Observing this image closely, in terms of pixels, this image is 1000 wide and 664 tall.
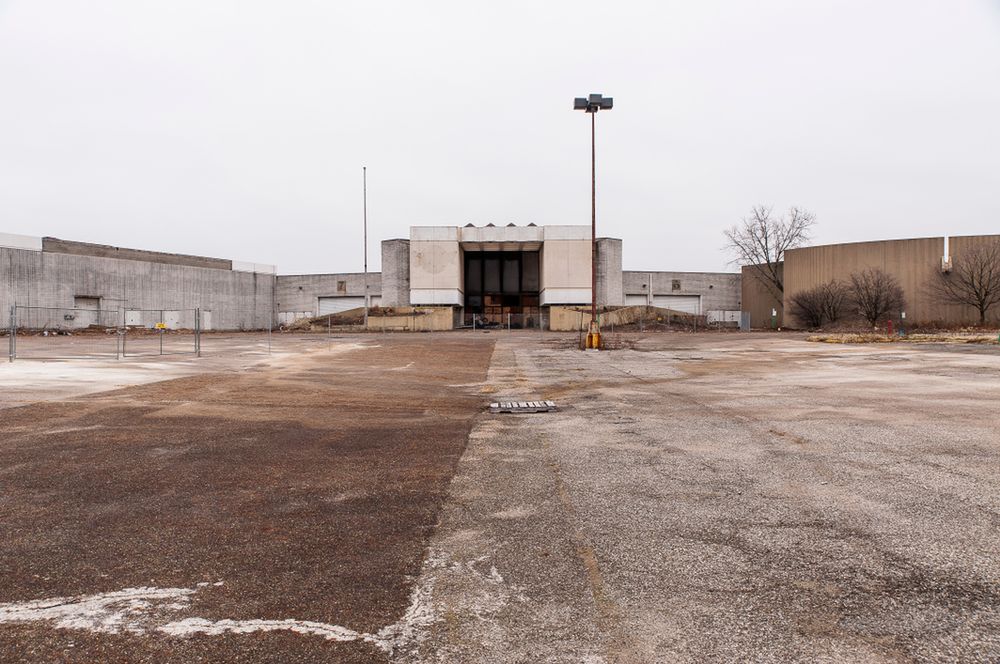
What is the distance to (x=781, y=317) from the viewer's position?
215 feet

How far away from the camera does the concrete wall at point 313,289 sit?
7738cm

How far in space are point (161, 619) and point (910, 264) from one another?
203ft

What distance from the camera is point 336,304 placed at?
261 feet

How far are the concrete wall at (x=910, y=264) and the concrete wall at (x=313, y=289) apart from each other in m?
52.3

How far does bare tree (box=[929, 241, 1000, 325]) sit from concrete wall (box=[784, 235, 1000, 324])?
0.50m

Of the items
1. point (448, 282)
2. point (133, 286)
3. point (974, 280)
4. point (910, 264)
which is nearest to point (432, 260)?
point (448, 282)

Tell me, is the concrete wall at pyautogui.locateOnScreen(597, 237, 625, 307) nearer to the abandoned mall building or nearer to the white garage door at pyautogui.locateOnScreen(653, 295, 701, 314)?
the abandoned mall building

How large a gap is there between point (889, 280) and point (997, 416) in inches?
2025

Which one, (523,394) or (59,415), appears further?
(523,394)

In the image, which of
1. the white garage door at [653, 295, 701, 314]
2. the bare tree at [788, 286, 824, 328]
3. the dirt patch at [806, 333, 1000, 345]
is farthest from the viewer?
the white garage door at [653, 295, 701, 314]

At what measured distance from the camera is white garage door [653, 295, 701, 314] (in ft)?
255

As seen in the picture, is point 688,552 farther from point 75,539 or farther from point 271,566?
point 75,539

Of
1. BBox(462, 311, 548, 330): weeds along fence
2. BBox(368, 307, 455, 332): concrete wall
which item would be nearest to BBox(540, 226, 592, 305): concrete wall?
BBox(462, 311, 548, 330): weeds along fence

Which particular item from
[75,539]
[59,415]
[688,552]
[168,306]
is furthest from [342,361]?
[168,306]
